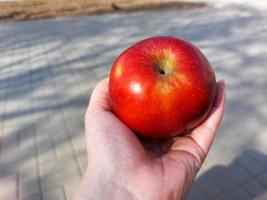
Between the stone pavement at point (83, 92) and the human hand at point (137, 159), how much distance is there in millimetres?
1248

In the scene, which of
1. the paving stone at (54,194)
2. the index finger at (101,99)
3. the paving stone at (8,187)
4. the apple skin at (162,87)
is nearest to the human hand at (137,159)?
the index finger at (101,99)

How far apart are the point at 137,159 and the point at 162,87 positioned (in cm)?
41

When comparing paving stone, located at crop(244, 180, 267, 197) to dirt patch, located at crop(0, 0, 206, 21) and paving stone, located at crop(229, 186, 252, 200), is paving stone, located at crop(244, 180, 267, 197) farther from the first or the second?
dirt patch, located at crop(0, 0, 206, 21)

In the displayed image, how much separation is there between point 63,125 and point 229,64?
2.74 m

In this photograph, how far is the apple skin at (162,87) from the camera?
173 centimetres

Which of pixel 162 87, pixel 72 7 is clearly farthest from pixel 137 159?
pixel 72 7

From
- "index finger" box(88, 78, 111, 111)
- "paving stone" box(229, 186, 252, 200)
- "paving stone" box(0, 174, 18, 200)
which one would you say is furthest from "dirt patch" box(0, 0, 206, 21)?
"index finger" box(88, 78, 111, 111)

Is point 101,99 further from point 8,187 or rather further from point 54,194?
point 8,187

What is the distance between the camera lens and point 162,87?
171cm

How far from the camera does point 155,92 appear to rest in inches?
67.7

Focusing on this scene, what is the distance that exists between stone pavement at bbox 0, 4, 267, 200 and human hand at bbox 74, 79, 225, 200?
49.1 inches

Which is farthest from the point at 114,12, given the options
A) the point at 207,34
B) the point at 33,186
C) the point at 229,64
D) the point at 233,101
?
the point at 33,186

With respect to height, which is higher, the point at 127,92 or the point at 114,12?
the point at 127,92

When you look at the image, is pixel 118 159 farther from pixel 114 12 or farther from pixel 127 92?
pixel 114 12
